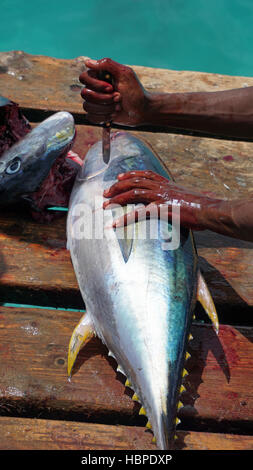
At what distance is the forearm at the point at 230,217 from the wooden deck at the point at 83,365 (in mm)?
487

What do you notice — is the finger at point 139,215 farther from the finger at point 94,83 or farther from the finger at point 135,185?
the finger at point 94,83

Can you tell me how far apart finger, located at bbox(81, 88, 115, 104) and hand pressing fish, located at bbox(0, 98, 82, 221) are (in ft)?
1.02

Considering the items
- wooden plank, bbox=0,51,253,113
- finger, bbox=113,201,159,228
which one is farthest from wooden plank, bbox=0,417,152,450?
wooden plank, bbox=0,51,253,113

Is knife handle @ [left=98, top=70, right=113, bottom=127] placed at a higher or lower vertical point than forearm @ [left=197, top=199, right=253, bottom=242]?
higher

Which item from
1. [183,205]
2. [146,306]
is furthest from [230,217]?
[146,306]

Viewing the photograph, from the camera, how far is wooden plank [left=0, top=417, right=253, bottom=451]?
1.46 m

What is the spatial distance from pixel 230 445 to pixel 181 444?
0.20 metres

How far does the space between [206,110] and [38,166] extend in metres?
1.00

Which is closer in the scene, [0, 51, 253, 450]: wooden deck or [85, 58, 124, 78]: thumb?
[0, 51, 253, 450]: wooden deck

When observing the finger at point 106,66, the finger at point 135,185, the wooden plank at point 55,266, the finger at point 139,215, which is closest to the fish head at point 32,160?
the wooden plank at point 55,266

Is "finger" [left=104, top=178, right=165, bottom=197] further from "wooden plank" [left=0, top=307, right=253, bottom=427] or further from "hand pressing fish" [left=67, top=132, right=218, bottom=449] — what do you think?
"wooden plank" [left=0, top=307, right=253, bottom=427]

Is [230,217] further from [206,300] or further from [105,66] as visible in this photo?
[105,66]

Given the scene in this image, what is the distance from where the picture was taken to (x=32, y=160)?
2.12 meters

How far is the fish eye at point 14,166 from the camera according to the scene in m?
2.12
